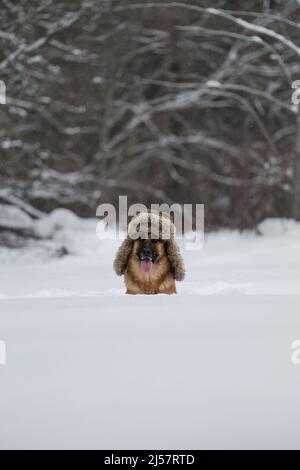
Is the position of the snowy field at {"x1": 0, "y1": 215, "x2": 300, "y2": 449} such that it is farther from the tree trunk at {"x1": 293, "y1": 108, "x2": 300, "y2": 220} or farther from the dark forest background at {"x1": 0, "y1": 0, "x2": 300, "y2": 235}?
the dark forest background at {"x1": 0, "y1": 0, "x2": 300, "y2": 235}

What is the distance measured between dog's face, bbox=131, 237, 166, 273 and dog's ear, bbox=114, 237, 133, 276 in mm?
47

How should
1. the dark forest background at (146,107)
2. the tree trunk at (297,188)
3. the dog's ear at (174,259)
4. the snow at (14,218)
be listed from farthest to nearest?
the snow at (14,218)
the dark forest background at (146,107)
the tree trunk at (297,188)
the dog's ear at (174,259)

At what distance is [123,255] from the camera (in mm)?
5207

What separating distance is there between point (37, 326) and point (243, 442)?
58.3 inches

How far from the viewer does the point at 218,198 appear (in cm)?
1983

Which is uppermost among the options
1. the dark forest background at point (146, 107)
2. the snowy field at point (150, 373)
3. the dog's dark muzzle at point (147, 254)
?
the dark forest background at point (146, 107)

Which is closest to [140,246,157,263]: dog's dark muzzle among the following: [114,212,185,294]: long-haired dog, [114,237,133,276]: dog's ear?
[114,212,185,294]: long-haired dog

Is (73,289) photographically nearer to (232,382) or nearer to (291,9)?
(232,382)

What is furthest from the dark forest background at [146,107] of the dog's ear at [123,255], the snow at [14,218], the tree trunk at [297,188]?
the dog's ear at [123,255]

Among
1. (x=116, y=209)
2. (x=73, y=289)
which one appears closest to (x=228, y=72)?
(x=116, y=209)

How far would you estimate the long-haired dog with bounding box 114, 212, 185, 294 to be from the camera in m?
5.10

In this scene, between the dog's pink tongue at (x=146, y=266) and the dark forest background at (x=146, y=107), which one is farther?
the dark forest background at (x=146, y=107)

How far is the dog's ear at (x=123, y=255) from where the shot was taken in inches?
204

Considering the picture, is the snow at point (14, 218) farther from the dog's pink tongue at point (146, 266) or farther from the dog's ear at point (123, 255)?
the dog's pink tongue at point (146, 266)
